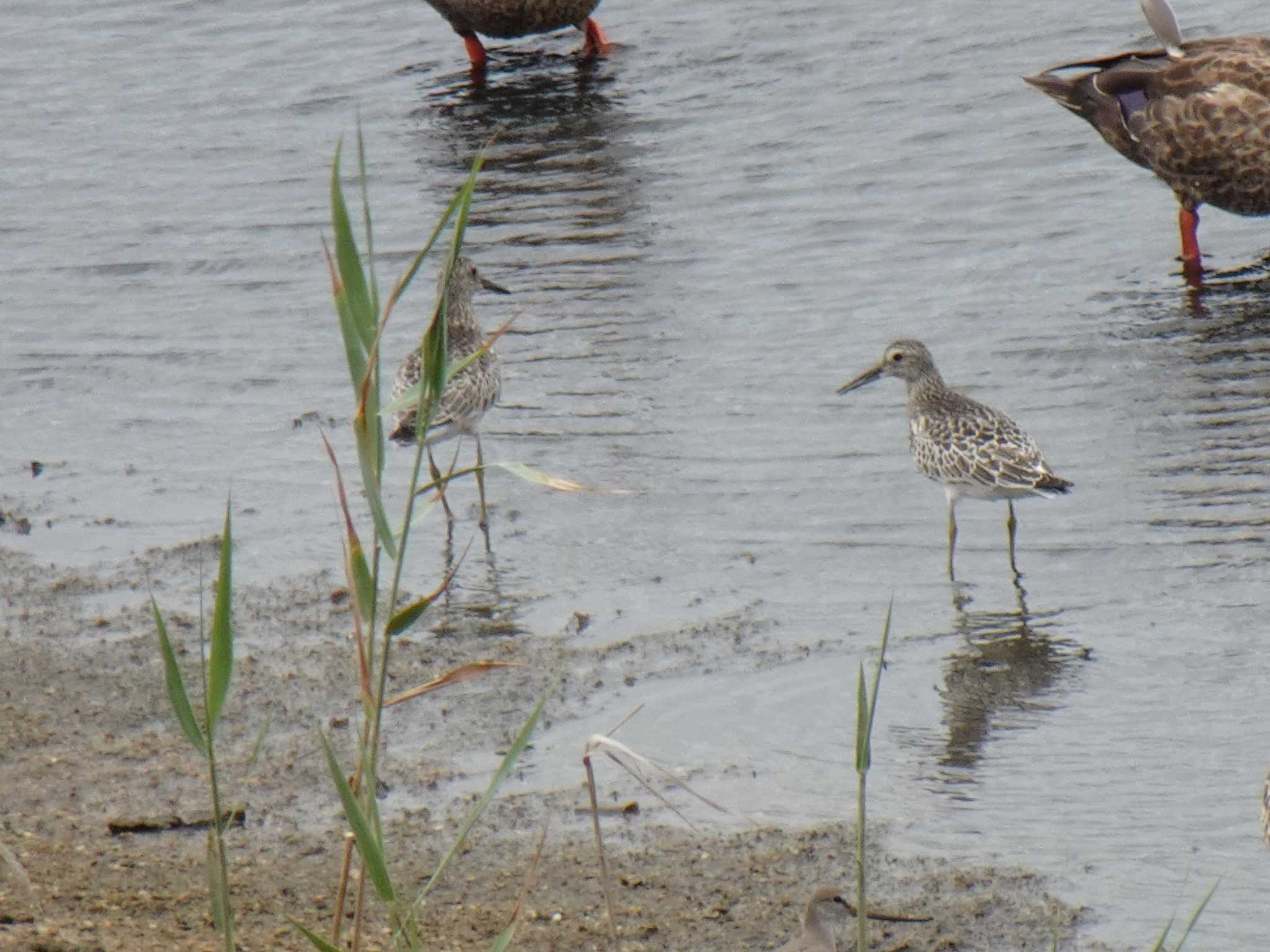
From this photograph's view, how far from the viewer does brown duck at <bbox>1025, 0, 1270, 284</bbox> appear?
1173 centimetres

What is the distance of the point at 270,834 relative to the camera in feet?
19.1

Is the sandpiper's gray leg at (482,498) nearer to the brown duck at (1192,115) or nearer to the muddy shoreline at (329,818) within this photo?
the muddy shoreline at (329,818)

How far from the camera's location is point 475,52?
55.7 feet

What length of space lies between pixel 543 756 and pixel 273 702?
1012 mm

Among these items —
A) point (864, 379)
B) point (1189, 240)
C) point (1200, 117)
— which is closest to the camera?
point (864, 379)

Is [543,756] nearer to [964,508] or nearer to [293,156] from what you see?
[964,508]

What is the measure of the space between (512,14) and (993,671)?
10637 mm

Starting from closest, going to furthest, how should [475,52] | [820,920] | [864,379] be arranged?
1. [820,920]
2. [864,379]
3. [475,52]

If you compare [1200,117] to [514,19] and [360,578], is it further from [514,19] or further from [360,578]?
[360,578]

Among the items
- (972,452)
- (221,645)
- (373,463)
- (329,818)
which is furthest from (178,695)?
(972,452)

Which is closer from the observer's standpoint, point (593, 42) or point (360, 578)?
point (360, 578)

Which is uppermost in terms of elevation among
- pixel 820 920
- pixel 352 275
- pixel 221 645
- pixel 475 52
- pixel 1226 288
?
pixel 352 275

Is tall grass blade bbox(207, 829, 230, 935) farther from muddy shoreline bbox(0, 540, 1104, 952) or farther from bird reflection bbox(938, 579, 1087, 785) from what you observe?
bird reflection bbox(938, 579, 1087, 785)

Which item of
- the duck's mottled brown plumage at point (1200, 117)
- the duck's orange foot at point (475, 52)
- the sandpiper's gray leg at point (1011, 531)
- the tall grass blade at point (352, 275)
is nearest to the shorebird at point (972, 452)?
the sandpiper's gray leg at point (1011, 531)
